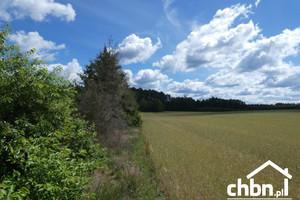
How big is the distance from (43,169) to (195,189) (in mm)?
4450

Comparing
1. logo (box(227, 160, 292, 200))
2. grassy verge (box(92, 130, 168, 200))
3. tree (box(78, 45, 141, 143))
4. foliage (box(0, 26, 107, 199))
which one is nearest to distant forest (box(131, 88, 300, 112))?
tree (box(78, 45, 141, 143))

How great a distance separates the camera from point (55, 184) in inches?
113

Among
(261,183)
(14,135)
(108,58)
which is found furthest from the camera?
(108,58)

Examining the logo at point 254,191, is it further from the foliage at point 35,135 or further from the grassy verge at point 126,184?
the foliage at point 35,135

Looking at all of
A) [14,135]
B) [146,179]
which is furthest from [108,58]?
[14,135]

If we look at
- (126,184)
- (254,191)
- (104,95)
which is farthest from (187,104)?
(126,184)

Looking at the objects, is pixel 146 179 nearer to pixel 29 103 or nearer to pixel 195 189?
pixel 195 189

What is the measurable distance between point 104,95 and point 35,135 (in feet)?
25.0

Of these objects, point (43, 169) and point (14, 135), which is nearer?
point (43, 169)

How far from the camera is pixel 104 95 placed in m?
11.4

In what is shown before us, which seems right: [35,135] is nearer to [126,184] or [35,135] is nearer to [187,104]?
[126,184]

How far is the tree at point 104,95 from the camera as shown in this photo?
1019cm

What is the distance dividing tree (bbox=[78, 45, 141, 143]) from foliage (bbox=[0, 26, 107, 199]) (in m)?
3.14

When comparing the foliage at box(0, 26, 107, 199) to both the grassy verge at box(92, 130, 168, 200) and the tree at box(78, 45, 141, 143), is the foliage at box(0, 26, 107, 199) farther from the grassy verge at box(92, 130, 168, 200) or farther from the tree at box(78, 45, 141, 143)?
the tree at box(78, 45, 141, 143)
